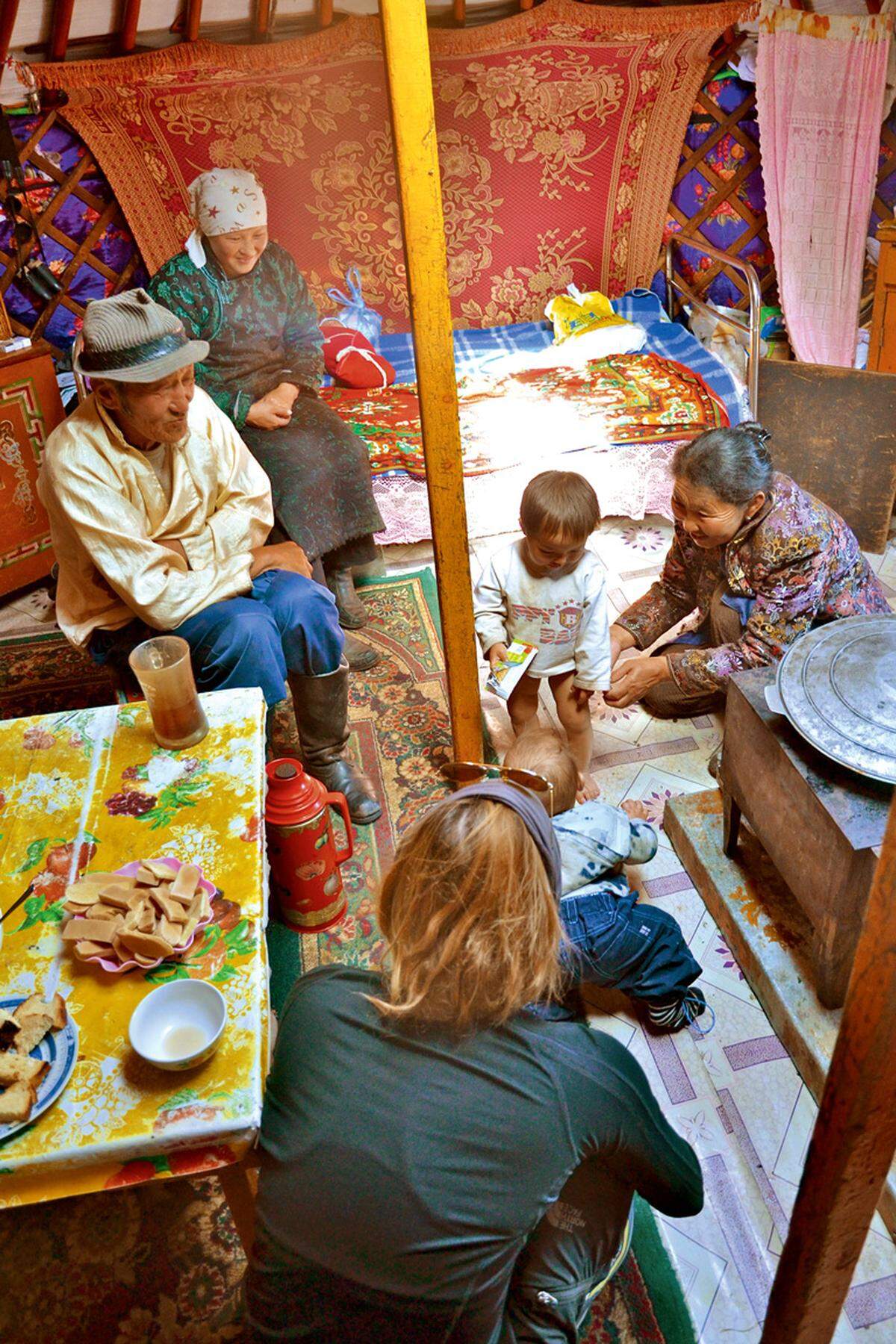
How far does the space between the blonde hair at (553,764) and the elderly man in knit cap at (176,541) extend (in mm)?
542

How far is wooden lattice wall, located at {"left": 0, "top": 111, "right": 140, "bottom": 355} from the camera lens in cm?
323

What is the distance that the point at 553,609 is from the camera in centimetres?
193

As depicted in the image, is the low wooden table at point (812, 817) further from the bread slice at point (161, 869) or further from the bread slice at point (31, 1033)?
the bread slice at point (31, 1033)

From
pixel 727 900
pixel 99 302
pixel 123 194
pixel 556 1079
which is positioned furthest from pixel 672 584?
pixel 123 194

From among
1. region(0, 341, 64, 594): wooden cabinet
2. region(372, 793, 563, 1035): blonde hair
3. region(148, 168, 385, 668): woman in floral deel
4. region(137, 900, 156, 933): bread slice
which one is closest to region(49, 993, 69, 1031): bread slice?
region(137, 900, 156, 933): bread slice

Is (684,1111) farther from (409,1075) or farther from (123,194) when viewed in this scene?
(123,194)

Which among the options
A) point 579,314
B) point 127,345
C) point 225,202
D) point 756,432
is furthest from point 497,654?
point 579,314

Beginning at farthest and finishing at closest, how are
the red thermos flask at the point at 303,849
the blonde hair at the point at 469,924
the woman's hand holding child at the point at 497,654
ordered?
1. the woman's hand holding child at the point at 497,654
2. the red thermos flask at the point at 303,849
3. the blonde hair at the point at 469,924

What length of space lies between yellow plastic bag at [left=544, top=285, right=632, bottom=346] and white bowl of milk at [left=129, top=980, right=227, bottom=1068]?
3.16 metres

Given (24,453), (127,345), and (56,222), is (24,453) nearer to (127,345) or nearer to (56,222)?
(56,222)

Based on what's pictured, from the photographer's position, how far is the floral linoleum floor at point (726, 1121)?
124 cm

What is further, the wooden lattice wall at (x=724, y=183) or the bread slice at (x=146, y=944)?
the wooden lattice wall at (x=724, y=183)

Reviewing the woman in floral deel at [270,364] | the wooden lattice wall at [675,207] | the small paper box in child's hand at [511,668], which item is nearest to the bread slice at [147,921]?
the small paper box in child's hand at [511,668]

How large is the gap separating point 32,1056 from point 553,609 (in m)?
1.24
